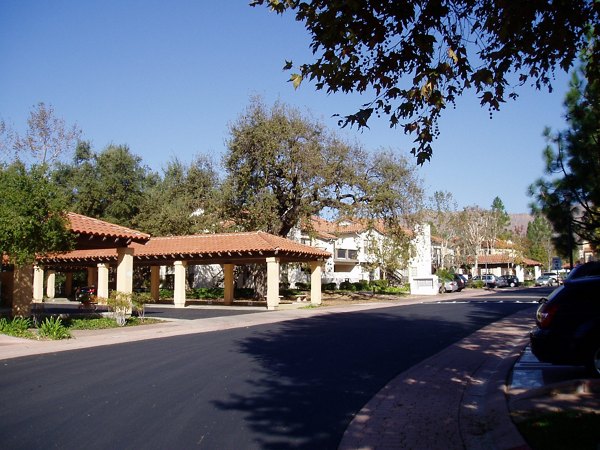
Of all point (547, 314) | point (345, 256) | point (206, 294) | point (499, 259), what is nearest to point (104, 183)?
point (206, 294)

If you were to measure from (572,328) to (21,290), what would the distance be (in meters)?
18.2

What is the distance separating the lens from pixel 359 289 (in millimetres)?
51969

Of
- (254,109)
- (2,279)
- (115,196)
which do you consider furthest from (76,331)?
(115,196)

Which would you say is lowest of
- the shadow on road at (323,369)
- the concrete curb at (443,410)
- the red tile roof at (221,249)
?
the concrete curb at (443,410)

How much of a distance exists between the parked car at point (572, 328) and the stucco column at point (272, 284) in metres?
22.2

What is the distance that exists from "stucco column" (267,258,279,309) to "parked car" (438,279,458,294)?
23.8 m

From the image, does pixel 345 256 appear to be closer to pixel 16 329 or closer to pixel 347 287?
pixel 347 287

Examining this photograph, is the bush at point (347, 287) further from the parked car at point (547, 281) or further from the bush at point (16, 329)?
the bush at point (16, 329)

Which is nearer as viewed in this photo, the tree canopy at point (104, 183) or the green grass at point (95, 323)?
the green grass at point (95, 323)

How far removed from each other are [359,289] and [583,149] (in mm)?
37496

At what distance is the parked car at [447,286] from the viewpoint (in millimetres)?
50062

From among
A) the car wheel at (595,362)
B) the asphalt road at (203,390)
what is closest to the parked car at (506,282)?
the asphalt road at (203,390)

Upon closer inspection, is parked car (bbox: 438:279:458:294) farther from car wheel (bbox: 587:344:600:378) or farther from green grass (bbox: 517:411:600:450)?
green grass (bbox: 517:411:600:450)

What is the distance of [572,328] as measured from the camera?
8422mm
